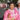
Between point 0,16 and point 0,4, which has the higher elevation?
point 0,4

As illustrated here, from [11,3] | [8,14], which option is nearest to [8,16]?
[8,14]

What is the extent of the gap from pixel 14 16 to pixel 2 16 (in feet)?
0.40

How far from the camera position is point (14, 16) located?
36 cm

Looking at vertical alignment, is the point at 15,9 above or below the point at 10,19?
above

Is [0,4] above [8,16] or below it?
above

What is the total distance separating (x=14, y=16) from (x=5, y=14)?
95 millimetres

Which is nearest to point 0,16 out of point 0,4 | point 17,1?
point 0,4

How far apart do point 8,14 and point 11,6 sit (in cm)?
9

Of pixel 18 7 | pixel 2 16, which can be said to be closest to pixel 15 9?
pixel 18 7

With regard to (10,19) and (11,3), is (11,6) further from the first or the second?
(10,19)

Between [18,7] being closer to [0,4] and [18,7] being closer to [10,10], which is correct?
[10,10]

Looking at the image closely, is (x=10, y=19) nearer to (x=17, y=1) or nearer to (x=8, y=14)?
(x=8, y=14)

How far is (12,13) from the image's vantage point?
368 mm

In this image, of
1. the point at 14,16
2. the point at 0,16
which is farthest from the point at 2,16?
the point at 14,16
